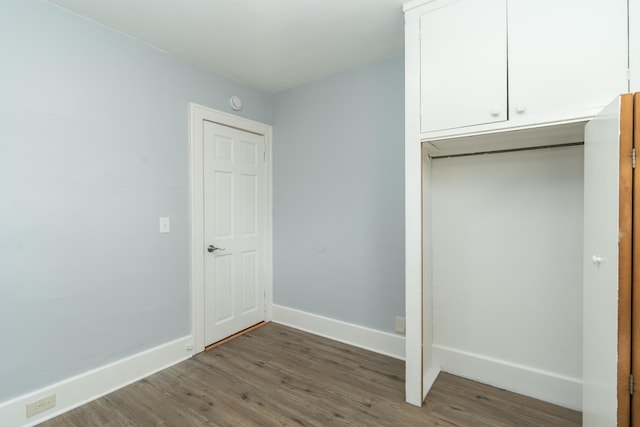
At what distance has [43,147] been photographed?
186 cm

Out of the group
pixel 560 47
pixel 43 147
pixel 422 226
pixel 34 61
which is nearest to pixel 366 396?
pixel 422 226

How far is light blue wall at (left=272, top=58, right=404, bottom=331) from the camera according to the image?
8.60 ft

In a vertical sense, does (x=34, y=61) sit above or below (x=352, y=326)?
above

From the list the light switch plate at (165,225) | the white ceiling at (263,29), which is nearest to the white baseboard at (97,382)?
the light switch plate at (165,225)

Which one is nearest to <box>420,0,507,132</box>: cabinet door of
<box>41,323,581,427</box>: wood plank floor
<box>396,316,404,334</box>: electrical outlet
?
<box>396,316,404,334</box>: electrical outlet

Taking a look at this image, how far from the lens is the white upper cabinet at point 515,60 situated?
1389 millimetres

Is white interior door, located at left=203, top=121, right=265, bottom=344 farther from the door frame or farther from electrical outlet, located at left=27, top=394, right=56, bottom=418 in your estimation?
electrical outlet, located at left=27, top=394, right=56, bottom=418

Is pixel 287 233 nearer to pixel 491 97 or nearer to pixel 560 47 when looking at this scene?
pixel 491 97

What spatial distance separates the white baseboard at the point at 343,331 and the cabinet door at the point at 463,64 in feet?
6.03

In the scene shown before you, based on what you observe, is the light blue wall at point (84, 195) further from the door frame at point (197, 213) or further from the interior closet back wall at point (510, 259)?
the interior closet back wall at point (510, 259)

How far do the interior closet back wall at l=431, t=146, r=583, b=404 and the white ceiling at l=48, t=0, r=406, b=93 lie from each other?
3.70ft

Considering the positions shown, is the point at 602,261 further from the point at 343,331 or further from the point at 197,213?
the point at 197,213

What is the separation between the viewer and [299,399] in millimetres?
2020

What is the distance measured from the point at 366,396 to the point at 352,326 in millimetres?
819
